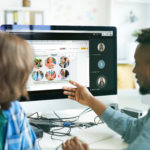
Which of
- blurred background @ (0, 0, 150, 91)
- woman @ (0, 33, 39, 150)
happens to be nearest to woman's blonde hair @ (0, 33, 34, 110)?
woman @ (0, 33, 39, 150)

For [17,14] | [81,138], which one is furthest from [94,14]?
[81,138]

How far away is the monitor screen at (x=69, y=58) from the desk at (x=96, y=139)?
20 cm

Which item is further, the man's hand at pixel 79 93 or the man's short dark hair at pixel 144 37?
the man's hand at pixel 79 93

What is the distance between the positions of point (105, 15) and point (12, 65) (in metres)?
3.56

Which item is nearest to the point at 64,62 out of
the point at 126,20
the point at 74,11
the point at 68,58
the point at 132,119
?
the point at 68,58

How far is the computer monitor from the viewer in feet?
3.61

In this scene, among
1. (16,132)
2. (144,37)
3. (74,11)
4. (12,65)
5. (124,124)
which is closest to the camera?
(12,65)

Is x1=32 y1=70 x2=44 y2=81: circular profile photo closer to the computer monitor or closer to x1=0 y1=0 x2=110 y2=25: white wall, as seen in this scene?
the computer monitor

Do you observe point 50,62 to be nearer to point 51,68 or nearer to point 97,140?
point 51,68

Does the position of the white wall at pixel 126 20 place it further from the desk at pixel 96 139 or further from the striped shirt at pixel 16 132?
the striped shirt at pixel 16 132

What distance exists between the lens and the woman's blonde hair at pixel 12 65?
2.23ft

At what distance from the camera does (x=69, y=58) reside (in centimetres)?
115

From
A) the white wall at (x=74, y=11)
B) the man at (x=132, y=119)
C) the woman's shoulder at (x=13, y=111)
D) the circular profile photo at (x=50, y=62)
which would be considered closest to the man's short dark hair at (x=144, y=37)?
the man at (x=132, y=119)

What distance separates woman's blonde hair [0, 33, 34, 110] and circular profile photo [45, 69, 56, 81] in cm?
38
